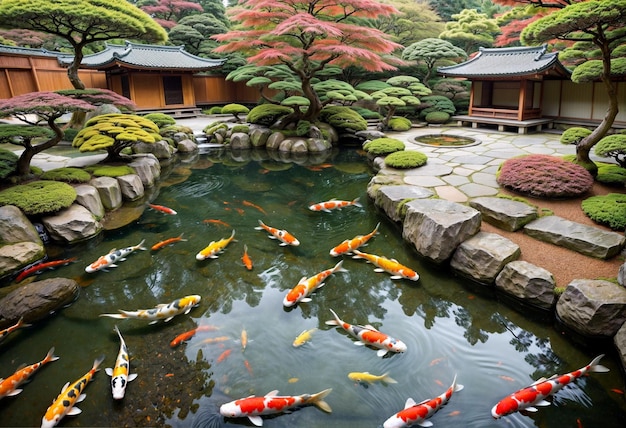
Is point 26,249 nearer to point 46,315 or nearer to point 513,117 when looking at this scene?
point 46,315

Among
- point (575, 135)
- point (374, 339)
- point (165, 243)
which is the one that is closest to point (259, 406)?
point (374, 339)

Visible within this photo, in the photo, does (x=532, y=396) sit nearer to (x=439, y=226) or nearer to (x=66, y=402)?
(x=439, y=226)

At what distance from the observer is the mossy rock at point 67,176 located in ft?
22.6

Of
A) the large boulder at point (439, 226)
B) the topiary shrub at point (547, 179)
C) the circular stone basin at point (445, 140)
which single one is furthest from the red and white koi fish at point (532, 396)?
the circular stone basin at point (445, 140)

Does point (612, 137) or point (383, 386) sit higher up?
point (612, 137)

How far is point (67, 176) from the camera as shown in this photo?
22.8ft

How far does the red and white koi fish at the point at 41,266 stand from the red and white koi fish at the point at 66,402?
2.47 meters

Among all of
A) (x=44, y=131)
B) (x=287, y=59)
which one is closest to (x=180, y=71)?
(x=287, y=59)

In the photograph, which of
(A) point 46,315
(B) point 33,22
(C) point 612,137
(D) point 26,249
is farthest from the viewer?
(B) point 33,22

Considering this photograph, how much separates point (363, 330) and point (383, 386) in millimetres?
611

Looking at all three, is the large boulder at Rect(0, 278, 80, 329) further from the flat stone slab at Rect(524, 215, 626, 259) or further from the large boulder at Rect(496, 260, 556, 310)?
the flat stone slab at Rect(524, 215, 626, 259)

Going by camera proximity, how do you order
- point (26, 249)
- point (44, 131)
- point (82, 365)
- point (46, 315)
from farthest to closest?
1. point (44, 131)
2. point (26, 249)
3. point (46, 315)
4. point (82, 365)

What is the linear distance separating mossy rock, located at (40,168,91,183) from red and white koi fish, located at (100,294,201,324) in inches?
155

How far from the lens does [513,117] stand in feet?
44.9
